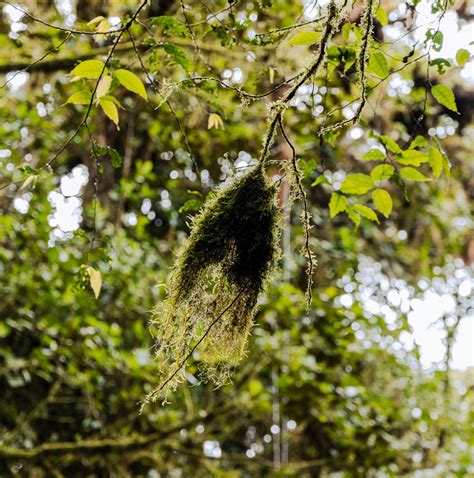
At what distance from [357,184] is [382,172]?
75 millimetres

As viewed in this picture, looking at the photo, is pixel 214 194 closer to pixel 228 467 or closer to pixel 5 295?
pixel 5 295

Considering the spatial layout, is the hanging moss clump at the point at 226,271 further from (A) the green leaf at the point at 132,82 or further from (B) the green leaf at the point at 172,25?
(B) the green leaf at the point at 172,25

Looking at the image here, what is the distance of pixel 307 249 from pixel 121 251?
7.86 ft

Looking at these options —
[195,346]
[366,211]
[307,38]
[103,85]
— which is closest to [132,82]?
[103,85]

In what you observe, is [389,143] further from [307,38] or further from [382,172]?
[307,38]

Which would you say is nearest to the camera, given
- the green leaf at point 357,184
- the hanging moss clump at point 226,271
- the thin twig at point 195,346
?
the thin twig at point 195,346

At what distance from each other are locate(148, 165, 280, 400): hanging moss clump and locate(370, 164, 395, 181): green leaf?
36cm

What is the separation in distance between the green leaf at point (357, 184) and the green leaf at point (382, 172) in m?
0.02

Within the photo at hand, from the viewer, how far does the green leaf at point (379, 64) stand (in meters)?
1.39

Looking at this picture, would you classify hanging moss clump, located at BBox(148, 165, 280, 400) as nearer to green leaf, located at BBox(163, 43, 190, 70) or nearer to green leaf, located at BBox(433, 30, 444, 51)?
green leaf, located at BBox(163, 43, 190, 70)

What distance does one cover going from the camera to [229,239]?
51.6 inches

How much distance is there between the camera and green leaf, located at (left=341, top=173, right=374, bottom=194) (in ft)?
5.06

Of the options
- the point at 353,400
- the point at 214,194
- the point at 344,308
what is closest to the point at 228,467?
the point at 353,400

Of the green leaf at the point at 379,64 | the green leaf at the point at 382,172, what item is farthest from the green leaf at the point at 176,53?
the green leaf at the point at 382,172
